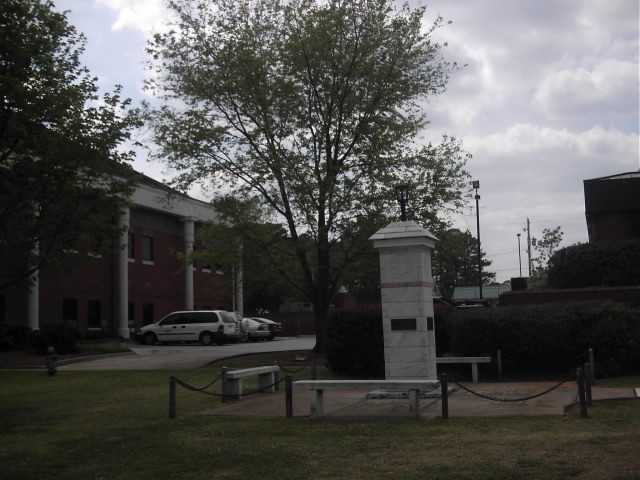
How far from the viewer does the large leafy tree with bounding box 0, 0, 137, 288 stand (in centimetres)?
1384

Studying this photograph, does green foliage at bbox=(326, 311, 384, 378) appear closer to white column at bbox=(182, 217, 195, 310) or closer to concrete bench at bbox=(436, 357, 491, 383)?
concrete bench at bbox=(436, 357, 491, 383)

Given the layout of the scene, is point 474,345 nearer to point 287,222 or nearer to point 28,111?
point 287,222

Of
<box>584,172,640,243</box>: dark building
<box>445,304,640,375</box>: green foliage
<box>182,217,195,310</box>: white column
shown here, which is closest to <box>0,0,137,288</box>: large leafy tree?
<box>445,304,640,375</box>: green foliage

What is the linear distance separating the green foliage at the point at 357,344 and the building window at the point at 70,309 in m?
23.1

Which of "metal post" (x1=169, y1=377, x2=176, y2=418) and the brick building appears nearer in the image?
"metal post" (x1=169, y1=377, x2=176, y2=418)

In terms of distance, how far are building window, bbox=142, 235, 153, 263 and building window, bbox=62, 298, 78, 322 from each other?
6363mm

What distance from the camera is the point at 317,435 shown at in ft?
33.8

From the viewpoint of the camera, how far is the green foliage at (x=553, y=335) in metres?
16.5

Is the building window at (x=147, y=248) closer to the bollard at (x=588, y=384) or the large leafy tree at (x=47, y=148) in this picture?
the large leafy tree at (x=47, y=148)

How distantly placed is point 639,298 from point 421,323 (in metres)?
13.6

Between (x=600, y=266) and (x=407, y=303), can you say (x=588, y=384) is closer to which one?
(x=407, y=303)

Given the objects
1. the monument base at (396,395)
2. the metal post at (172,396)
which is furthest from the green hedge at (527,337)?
the metal post at (172,396)

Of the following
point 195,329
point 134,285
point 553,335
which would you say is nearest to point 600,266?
point 553,335

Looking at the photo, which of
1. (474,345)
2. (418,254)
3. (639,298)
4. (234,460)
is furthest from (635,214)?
(234,460)
